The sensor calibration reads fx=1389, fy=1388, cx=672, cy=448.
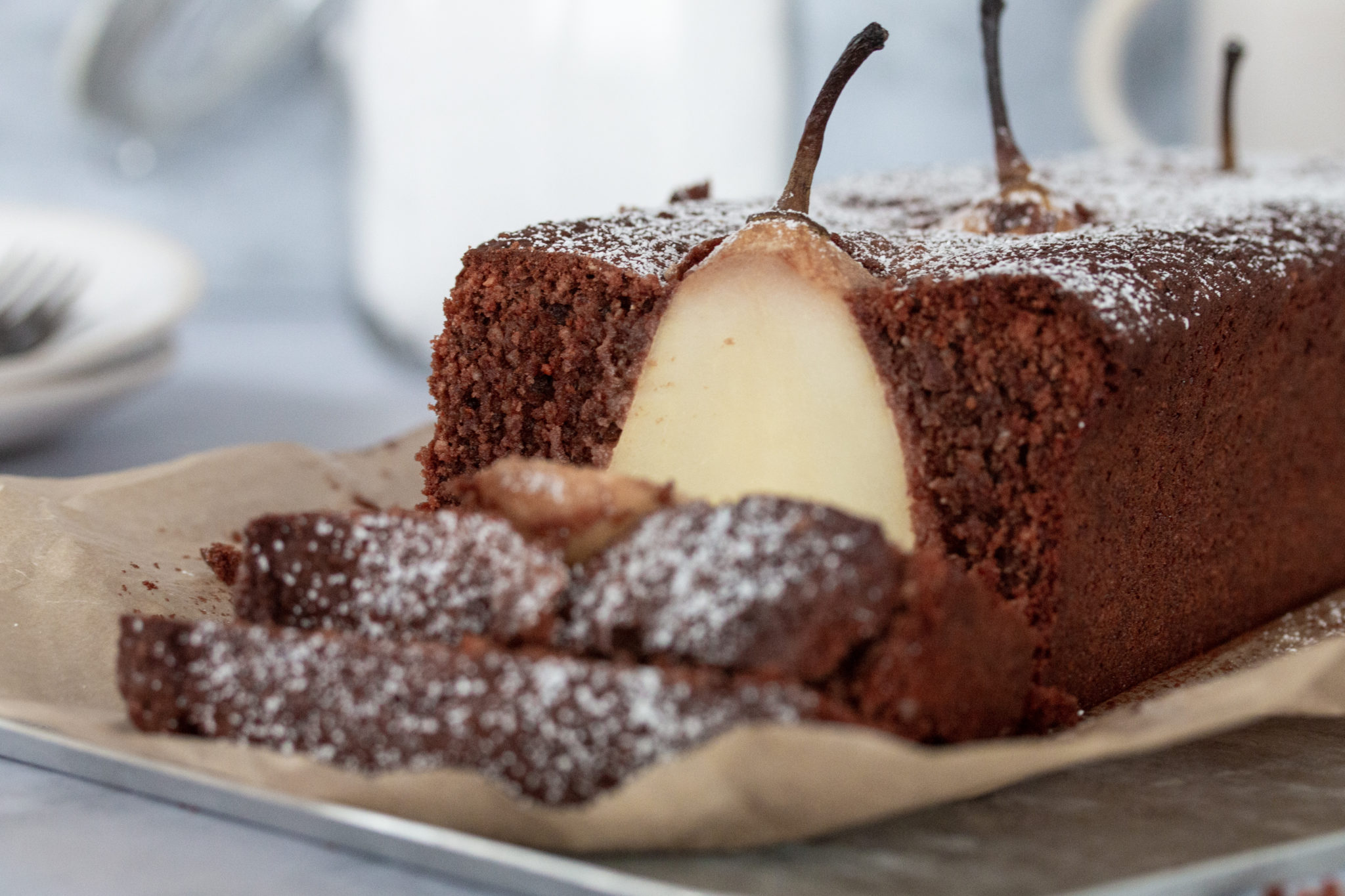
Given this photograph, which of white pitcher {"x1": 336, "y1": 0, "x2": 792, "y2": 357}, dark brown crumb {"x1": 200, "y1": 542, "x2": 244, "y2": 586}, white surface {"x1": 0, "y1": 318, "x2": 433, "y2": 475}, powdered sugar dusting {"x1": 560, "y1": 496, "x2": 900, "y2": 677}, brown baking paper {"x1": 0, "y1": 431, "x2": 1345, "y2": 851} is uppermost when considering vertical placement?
white pitcher {"x1": 336, "y1": 0, "x2": 792, "y2": 357}

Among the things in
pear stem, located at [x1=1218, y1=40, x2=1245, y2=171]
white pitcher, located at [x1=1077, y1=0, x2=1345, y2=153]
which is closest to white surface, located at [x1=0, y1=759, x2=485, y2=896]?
pear stem, located at [x1=1218, y1=40, x2=1245, y2=171]

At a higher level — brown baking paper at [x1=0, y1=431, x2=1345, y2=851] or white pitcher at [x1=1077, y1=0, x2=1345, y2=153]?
white pitcher at [x1=1077, y1=0, x2=1345, y2=153]

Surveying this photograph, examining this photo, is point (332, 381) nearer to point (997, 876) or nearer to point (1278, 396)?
point (1278, 396)

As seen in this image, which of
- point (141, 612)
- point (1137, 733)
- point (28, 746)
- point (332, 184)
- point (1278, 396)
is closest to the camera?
point (1137, 733)

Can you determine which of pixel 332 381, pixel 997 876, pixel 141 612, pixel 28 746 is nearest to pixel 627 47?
pixel 332 381

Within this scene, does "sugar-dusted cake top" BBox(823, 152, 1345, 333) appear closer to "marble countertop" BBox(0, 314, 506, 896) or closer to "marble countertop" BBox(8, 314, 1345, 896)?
"marble countertop" BBox(8, 314, 1345, 896)

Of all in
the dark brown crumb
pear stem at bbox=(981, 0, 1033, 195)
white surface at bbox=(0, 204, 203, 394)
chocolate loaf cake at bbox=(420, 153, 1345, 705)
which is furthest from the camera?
white surface at bbox=(0, 204, 203, 394)

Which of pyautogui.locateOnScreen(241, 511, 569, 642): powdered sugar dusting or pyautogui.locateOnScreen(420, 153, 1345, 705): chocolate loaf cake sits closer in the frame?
pyautogui.locateOnScreen(241, 511, 569, 642): powdered sugar dusting

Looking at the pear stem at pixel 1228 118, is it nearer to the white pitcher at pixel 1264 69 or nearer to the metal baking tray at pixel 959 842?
the white pitcher at pixel 1264 69
